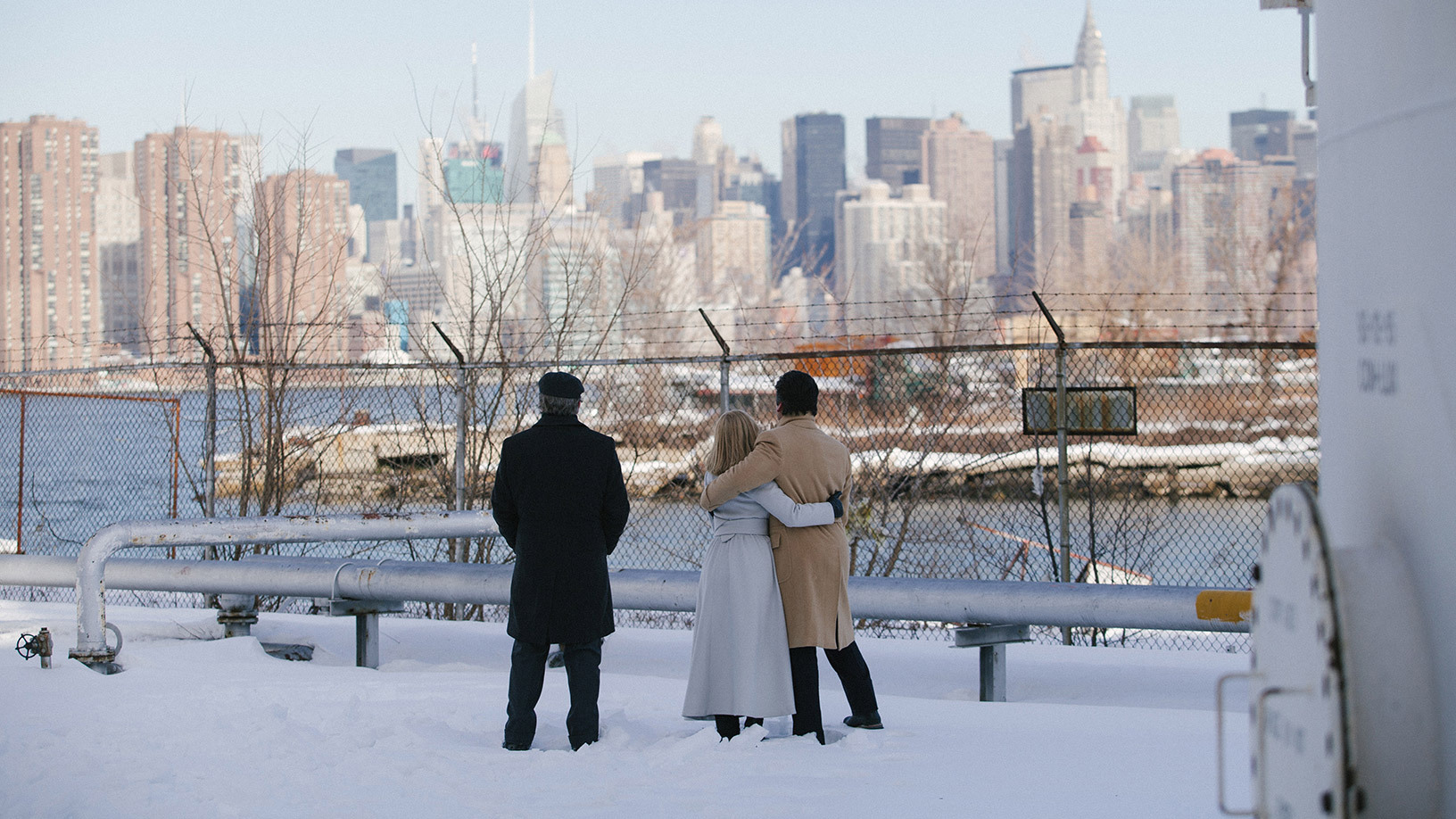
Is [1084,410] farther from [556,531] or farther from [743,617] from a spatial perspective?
[556,531]

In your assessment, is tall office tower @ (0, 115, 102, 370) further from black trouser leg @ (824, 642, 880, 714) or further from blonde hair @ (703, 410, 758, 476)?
black trouser leg @ (824, 642, 880, 714)

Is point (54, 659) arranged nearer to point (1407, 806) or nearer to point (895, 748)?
point (895, 748)

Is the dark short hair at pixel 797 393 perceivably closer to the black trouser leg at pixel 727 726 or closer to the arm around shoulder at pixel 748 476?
the arm around shoulder at pixel 748 476

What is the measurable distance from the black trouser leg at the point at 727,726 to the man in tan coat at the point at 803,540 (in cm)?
26

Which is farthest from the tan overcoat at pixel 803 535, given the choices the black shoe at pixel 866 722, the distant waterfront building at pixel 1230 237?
the distant waterfront building at pixel 1230 237

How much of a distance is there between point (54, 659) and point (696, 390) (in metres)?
6.67

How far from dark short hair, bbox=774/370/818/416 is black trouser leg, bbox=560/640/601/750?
4.21 feet

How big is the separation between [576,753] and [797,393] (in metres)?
1.73

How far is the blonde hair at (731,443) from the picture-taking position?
210 inches

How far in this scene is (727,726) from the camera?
526 cm

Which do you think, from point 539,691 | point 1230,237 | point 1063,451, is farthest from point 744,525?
point 1230,237

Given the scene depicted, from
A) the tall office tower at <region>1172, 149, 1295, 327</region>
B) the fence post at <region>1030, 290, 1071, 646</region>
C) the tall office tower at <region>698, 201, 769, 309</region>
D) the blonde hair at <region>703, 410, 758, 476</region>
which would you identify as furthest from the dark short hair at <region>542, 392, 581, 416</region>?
the tall office tower at <region>698, 201, 769, 309</region>

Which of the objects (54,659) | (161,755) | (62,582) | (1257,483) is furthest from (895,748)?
(1257,483)

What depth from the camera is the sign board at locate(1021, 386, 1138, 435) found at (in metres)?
8.17
